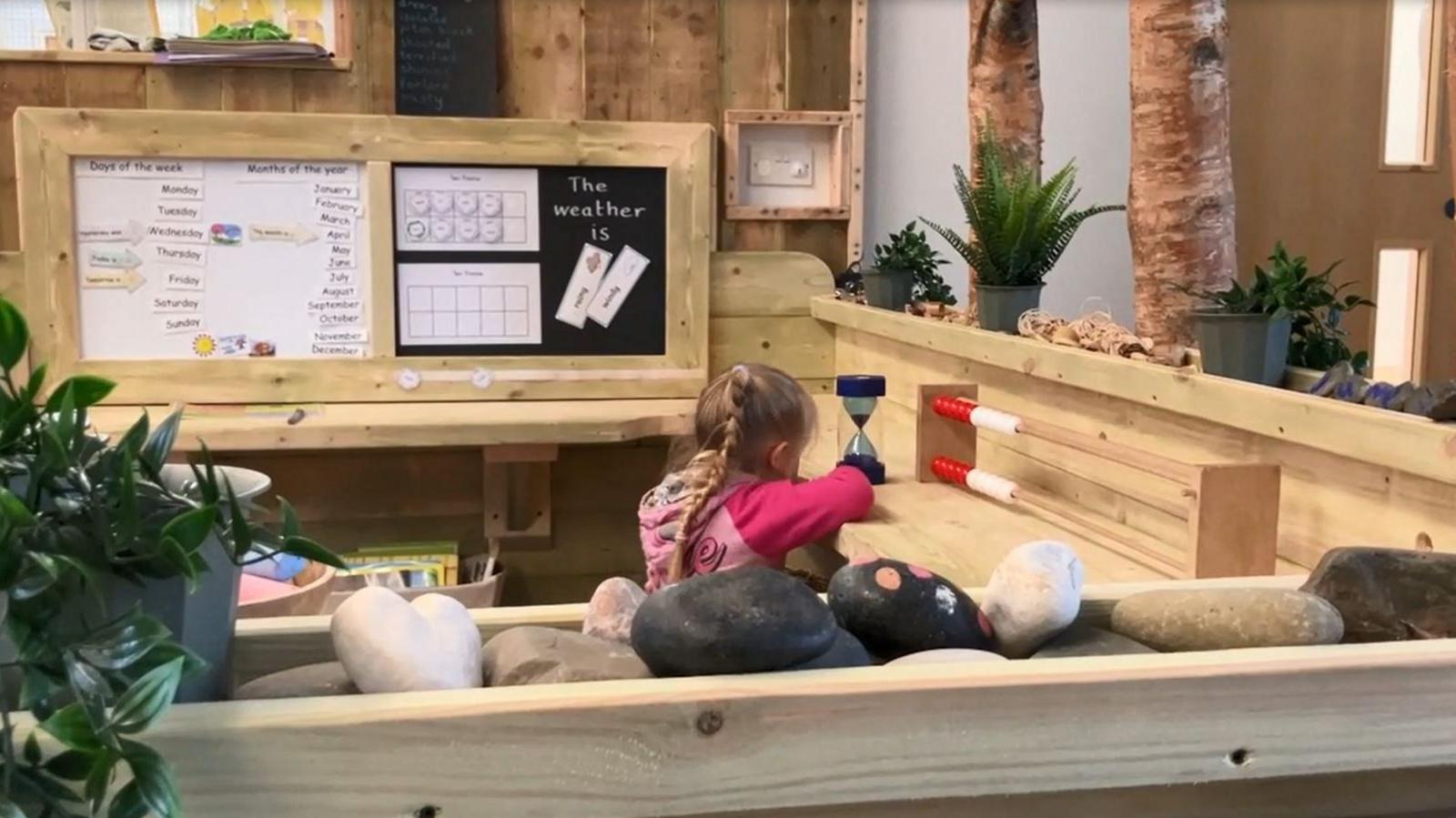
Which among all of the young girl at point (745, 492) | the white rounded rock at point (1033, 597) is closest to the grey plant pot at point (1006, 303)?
the young girl at point (745, 492)

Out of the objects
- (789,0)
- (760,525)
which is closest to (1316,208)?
(789,0)

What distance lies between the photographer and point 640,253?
139 inches

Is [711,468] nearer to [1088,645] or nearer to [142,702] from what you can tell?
[1088,645]

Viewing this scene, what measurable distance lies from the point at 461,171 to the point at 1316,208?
7.93ft

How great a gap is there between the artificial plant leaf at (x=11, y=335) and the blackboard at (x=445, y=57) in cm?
279

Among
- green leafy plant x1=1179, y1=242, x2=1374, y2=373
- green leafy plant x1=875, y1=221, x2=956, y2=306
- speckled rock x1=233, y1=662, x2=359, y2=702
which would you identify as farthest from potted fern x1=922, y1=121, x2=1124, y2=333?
speckled rock x1=233, y1=662, x2=359, y2=702

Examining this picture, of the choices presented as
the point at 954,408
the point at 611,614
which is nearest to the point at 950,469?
the point at 954,408

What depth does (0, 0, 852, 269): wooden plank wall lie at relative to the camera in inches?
130

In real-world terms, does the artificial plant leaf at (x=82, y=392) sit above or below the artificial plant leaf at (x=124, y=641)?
above

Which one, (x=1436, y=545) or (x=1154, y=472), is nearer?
(x=1436, y=545)

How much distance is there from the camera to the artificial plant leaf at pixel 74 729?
65 centimetres

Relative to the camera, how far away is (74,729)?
0.66 meters

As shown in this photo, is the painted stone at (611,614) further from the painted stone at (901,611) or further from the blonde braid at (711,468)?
the blonde braid at (711,468)

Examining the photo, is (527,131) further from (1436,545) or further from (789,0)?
(1436,545)
